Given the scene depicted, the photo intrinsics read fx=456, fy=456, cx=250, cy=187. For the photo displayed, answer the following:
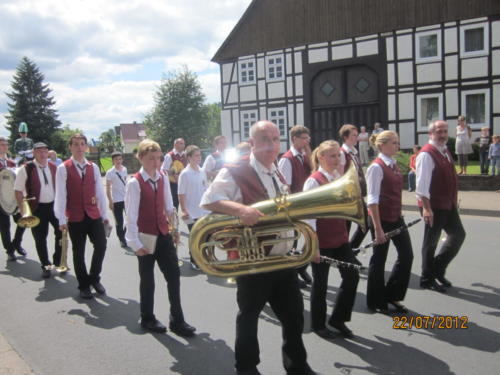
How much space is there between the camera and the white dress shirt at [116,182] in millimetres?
8484

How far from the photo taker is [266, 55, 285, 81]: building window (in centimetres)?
2427

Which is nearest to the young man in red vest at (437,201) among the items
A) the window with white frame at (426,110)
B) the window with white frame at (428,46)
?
the window with white frame at (426,110)

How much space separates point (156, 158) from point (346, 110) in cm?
1957

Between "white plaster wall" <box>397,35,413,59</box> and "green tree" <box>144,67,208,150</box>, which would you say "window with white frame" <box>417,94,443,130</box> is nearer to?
"white plaster wall" <box>397,35,413,59</box>

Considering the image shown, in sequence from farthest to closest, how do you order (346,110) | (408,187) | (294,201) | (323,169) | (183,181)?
(346,110)
(408,187)
(183,181)
(323,169)
(294,201)

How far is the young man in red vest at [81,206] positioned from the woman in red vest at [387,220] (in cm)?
324

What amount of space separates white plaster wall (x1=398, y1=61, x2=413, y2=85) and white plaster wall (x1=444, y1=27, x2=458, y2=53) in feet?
5.33

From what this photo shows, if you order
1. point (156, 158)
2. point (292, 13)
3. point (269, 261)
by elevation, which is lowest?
point (269, 261)

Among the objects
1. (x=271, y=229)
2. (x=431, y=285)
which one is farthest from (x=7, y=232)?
(x=431, y=285)

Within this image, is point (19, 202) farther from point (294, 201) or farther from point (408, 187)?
point (408, 187)

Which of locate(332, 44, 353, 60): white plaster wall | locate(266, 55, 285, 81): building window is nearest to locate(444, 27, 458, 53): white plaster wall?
locate(332, 44, 353, 60): white plaster wall

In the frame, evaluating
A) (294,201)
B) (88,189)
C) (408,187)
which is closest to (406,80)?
(408,187)

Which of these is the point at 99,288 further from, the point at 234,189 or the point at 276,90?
the point at 276,90

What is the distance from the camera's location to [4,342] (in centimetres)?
420
